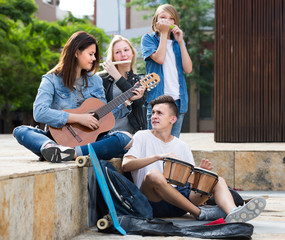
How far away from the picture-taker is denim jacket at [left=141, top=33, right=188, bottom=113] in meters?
5.30

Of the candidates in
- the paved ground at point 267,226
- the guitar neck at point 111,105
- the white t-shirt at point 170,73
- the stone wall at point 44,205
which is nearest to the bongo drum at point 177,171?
the paved ground at point 267,226

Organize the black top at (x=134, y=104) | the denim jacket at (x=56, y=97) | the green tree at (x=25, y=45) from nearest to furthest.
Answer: the denim jacket at (x=56, y=97) → the black top at (x=134, y=104) → the green tree at (x=25, y=45)

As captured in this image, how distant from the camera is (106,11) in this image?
106 ft

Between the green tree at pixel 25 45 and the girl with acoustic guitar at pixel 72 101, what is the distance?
467 inches

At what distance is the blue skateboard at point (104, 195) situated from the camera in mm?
3615

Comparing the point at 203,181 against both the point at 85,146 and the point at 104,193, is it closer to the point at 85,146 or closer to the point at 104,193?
the point at 104,193

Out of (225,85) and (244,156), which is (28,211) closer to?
(244,156)

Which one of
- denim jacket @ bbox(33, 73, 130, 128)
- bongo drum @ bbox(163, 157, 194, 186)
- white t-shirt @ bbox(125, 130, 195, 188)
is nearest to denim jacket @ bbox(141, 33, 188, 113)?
denim jacket @ bbox(33, 73, 130, 128)

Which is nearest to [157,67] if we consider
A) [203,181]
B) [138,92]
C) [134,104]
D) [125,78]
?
[125,78]

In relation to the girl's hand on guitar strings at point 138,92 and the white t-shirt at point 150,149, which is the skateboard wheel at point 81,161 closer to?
the white t-shirt at point 150,149

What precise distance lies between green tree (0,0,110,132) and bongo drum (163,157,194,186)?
12.9m

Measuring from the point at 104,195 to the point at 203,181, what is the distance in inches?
32.5

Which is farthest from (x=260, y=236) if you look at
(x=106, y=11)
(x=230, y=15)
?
(x=106, y=11)

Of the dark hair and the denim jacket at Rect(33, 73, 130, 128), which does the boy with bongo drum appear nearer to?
the denim jacket at Rect(33, 73, 130, 128)
